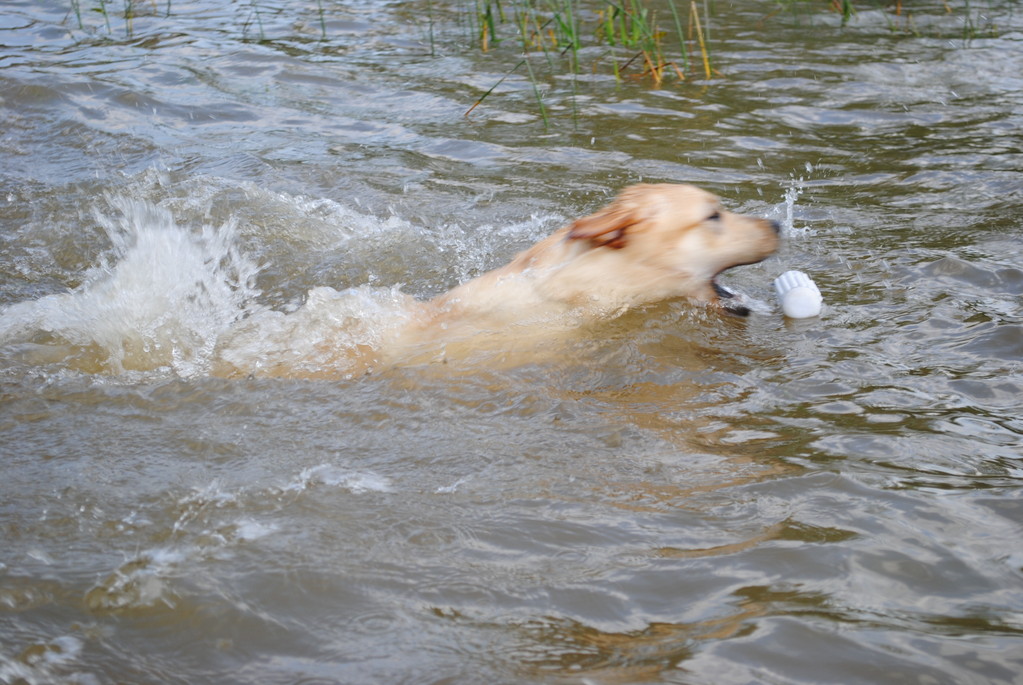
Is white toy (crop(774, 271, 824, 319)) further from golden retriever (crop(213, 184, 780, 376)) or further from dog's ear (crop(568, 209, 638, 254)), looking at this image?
dog's ear (crop(568, 209, 638, 254))

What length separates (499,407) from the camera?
392 centimetres

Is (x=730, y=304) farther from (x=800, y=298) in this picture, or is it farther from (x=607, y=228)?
(x=607, y=228)

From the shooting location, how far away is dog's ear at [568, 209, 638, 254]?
4340 mm

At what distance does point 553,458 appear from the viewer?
3.47 meters

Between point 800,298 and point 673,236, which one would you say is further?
point 800,298

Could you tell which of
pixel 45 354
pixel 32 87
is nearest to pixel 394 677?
pixel 45 354

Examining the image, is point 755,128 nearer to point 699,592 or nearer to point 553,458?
point 553,458

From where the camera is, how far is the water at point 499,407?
2.56 meters

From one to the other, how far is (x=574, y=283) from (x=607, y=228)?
30 centimetres

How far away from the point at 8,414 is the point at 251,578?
1.73 meters

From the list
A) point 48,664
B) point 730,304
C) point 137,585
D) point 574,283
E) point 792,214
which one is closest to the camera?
point 48,664

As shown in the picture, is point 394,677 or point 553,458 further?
point 553,458

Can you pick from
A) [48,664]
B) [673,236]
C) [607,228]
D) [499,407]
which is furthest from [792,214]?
[48,664]

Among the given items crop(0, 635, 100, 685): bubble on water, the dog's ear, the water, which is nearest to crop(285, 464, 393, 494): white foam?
the water
